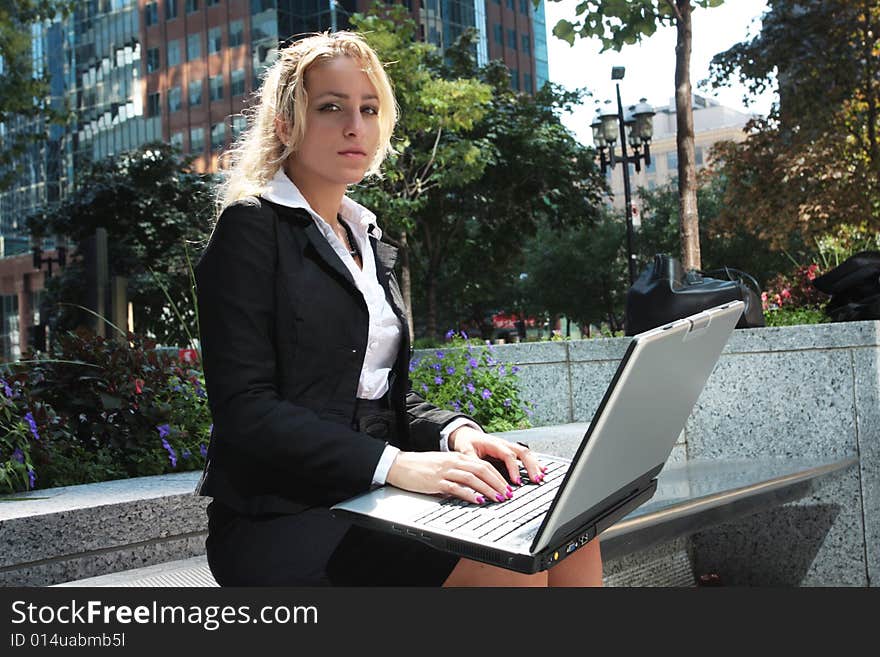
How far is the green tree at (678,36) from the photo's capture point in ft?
25.9

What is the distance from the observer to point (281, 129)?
79.4 inches

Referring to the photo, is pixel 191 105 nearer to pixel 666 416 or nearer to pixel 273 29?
pixel 273 29

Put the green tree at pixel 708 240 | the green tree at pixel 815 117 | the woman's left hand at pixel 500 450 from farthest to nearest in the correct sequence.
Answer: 1. the green tree at pixel 708 240
2. the green tree at pixel 815 117
3. the woman's left hand at pixel 500 450

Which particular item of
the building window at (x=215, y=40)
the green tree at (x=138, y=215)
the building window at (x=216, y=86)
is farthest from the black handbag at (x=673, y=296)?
the building window at (x=215, y=40)

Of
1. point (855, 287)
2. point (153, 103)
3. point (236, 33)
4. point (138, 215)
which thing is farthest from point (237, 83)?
point (855, 287)

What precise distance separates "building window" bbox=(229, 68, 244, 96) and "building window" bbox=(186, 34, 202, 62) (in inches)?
129

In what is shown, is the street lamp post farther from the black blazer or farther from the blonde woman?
the black blazer

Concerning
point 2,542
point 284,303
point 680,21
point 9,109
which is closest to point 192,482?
point 2,542

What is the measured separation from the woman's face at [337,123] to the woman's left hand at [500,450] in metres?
0.61

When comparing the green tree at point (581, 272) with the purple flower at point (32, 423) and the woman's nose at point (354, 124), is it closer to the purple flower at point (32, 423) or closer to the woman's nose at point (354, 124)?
the purple flower at point (32, 423)

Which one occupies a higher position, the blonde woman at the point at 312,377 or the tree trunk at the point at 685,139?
the tree trunk at the point at 685,139

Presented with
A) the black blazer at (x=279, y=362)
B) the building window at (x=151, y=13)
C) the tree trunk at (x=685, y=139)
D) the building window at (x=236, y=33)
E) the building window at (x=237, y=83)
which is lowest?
the black blazer at (x=279, y=362)

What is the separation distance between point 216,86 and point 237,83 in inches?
66.5

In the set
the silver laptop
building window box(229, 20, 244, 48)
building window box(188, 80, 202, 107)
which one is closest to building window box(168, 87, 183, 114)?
building window box(188, 80, 202, 107)
